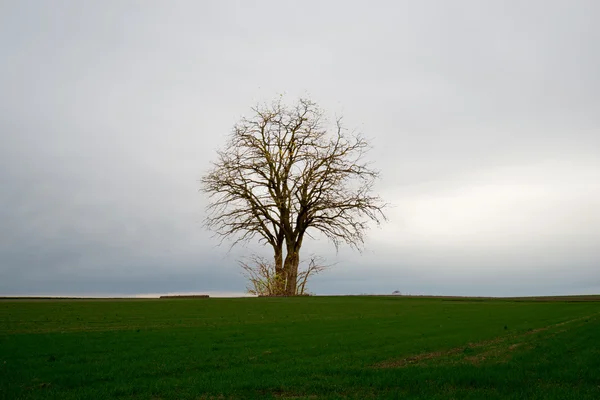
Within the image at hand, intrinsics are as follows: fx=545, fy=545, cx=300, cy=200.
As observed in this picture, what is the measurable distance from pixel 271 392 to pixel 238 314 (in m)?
20.9

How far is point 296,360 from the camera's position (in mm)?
15734

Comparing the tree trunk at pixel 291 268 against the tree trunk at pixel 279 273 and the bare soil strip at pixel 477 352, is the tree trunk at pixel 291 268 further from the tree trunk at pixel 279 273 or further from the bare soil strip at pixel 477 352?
the bare soil strip at pixel 477 352

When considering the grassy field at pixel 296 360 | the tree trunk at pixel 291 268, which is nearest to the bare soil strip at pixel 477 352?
the grassy field at pixel 296 360

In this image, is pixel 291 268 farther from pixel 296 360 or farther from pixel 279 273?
pixel 296 360

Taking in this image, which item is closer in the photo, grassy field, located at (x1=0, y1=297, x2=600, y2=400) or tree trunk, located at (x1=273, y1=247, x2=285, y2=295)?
grassy field, located at (x1=0, y1=297, x2=600, y2=400)

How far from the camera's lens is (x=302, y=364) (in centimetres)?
1516

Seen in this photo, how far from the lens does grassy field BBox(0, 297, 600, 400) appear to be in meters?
12.1

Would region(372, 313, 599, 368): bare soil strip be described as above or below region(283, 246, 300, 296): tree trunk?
below

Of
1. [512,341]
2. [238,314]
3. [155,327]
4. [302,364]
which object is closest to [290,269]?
[238,314]

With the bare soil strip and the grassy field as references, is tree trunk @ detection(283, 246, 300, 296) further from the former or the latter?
the bare soil strip

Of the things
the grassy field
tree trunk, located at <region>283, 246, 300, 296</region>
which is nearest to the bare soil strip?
the grassy field

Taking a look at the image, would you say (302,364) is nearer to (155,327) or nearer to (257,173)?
(155,327)

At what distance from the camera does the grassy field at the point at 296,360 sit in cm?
1208

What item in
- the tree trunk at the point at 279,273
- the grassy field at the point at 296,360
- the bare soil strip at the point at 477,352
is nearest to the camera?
the grassy field at the point at 296,360
